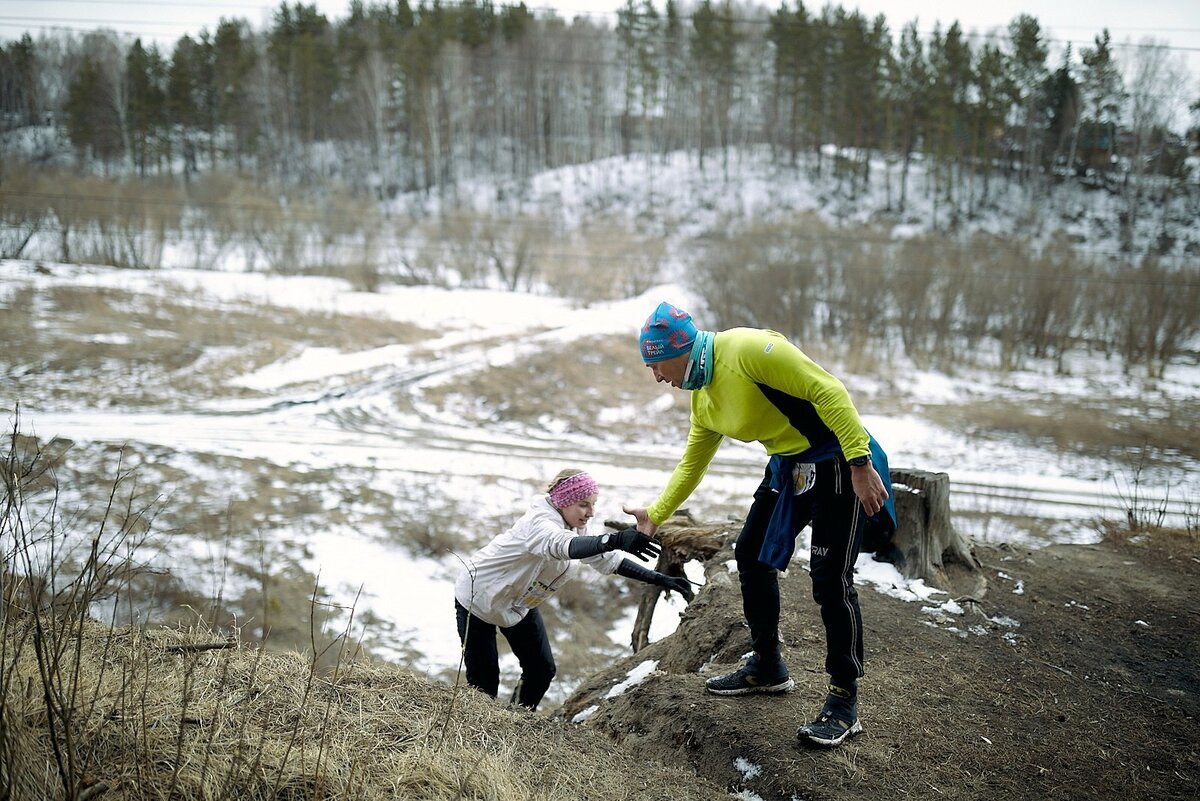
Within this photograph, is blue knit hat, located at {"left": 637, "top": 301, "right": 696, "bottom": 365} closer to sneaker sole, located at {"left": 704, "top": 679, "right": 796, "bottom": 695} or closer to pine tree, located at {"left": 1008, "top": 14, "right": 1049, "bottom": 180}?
sneaker sole, located at {"left": 704, "top": 679, "right": 796, "bottom": 695}

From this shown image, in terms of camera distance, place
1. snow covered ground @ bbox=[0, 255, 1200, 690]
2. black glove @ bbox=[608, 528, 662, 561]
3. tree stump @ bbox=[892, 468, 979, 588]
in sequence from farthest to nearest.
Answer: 1. snow covered ground @ bbox=[0, 255, 1200, 690]
2. tree stump @ bbox=[892, 468, 979, 588]
3. black glove @ bbox=[608, 528, 662, 561]

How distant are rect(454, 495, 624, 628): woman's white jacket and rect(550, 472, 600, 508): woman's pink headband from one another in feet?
0.22

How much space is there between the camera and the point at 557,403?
17.6 metres

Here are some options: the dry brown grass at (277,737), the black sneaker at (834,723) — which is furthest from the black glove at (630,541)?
the black sneaker at (834,723)

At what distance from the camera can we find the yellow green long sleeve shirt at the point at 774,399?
3.37 metres

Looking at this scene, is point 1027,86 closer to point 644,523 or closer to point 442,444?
point 442,444

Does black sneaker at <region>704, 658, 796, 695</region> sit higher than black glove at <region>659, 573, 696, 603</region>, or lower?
lower

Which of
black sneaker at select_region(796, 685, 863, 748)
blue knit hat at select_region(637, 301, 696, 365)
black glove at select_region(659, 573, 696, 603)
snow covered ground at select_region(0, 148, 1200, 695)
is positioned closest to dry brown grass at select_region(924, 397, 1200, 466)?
snow covered ground at select_region(0, 148, 1200, 695)

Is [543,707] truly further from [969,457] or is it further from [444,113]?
[444,113]

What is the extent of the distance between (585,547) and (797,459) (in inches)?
46.3

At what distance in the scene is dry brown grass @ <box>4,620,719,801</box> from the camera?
8.98 feet

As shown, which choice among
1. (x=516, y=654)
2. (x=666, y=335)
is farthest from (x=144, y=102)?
(x=666, y=335)

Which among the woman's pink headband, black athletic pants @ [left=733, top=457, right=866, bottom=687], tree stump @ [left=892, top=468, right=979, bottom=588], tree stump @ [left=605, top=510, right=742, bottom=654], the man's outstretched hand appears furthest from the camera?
tree stump @ [left=605, top=510, right=742, bottom=654]

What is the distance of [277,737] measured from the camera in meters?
3.30
